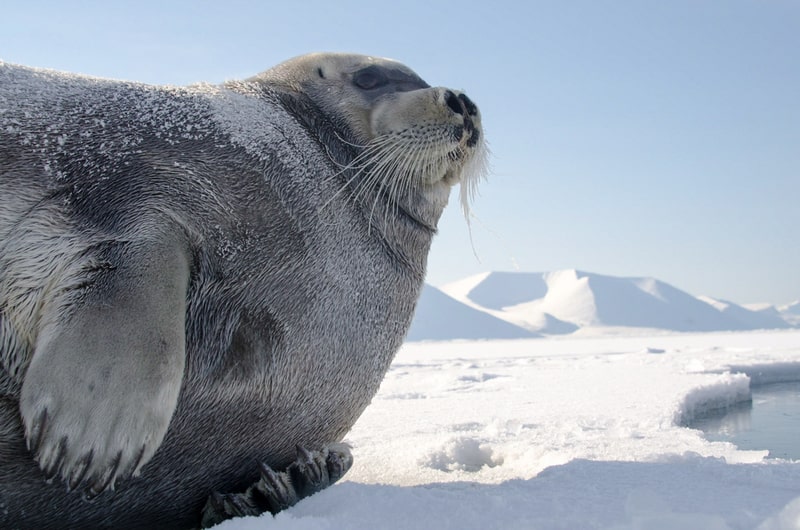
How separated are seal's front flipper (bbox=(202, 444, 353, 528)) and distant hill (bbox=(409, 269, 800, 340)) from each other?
6127cm

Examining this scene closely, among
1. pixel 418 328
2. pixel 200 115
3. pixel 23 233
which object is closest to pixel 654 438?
pixel 200 115

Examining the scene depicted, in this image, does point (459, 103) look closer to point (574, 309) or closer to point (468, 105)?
point (468, 105)

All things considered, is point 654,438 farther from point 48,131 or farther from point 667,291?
point 667,291

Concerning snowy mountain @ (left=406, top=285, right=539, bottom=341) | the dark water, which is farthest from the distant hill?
the dark water

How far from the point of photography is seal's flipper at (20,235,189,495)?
1.81 meters

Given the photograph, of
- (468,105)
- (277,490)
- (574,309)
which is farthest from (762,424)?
(574,309)

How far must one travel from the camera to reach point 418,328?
64688mm

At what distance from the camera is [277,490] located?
2492 millimetres

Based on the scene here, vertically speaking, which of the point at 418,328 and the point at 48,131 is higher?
the point at 48,131

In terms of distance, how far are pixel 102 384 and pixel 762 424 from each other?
5.29 m

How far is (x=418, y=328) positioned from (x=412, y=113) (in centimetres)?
6191

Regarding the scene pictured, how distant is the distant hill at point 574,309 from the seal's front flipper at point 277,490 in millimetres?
61269

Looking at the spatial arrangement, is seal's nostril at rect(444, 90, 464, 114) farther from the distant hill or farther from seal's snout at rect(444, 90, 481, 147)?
the distant hill

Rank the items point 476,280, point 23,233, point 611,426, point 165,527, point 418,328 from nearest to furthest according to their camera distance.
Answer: point 23,233, point 165,527, point 611,426, point 418,328, point 476,280
